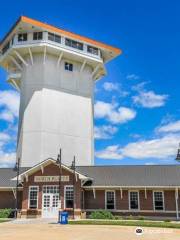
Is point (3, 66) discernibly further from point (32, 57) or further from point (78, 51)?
point (78, 51)

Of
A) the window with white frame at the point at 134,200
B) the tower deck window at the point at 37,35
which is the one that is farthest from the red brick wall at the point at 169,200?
the tower deck window at the point at 37,35

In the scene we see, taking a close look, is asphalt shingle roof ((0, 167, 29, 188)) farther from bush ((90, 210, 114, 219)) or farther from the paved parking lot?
the paved parking lot

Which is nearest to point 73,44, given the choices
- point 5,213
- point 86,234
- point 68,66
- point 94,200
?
point 68,66

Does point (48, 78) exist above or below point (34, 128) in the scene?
above

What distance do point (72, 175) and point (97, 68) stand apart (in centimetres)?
2299

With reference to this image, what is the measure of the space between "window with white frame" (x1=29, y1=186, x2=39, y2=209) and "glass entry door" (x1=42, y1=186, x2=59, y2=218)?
763 millimetres

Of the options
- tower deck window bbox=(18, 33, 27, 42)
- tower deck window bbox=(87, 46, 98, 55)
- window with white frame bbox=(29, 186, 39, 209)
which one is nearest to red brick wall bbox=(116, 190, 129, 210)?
window with white frame bbox=(29, 186, 39, 209)

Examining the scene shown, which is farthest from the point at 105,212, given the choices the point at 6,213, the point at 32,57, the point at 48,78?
the point at 32,57

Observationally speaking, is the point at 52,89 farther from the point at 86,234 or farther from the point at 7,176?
the point at 86,234

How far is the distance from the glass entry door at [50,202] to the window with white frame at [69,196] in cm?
100

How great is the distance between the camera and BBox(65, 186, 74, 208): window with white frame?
34.2 meters

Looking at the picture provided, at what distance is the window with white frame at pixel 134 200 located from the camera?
3378cm

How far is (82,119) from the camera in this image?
4888 centimetres

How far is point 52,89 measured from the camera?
48.1 m
